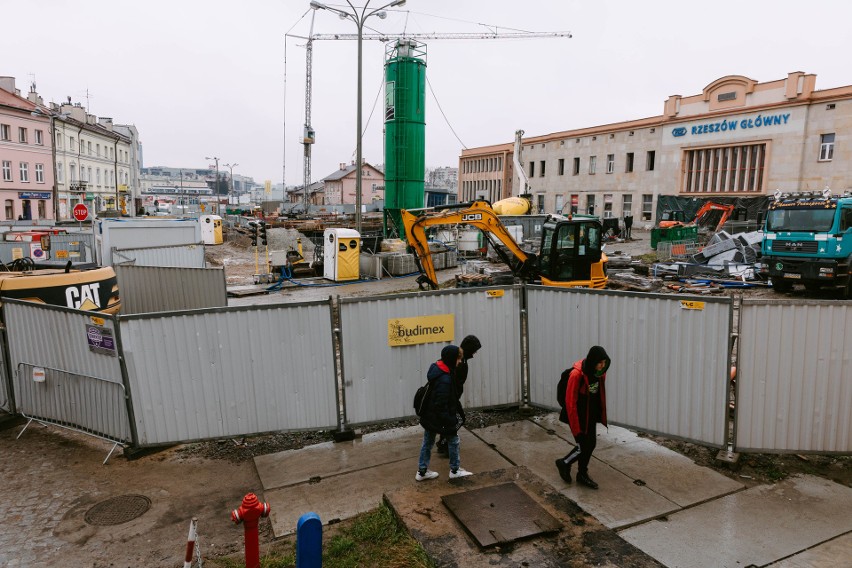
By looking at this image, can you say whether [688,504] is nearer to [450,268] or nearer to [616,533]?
[616,533]

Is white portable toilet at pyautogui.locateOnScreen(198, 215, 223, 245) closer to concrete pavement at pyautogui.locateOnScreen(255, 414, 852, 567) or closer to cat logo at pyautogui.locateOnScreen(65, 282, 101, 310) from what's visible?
cat logo at pyautogui.locateOnScreen(65, 282, 101, 310)

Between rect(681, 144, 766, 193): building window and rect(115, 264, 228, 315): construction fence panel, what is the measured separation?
3761 cm

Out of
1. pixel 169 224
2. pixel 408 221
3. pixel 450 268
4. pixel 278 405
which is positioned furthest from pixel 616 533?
pixel 450 268

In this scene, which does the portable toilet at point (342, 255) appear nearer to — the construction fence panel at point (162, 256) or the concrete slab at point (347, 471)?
the construction fence panel at point (162, 256)

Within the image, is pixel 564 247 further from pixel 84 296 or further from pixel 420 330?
pixel 84 296

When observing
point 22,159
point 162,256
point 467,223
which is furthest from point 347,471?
point 22,159

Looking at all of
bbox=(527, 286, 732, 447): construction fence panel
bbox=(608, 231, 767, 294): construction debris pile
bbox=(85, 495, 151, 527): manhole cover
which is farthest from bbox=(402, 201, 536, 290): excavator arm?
bbox=(85, 495, 151, 527): manhole cover

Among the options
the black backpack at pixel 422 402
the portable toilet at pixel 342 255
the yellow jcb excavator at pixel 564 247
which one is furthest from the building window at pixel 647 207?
the black backpack at pixel 422 402

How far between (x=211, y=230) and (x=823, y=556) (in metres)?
37.8

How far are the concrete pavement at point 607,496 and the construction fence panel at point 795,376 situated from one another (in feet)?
1.58

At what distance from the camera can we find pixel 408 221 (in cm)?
1689

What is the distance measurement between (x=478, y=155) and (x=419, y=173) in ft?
113

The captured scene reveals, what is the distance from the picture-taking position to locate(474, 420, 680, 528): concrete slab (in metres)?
5.22

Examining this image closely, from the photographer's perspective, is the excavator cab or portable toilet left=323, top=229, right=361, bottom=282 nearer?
the excavator cab
